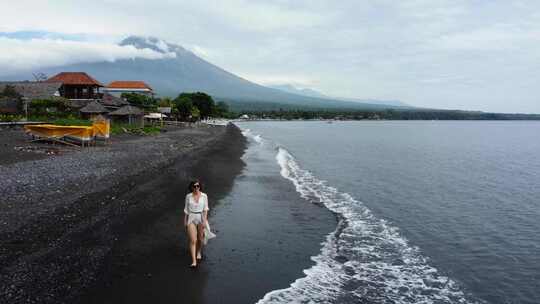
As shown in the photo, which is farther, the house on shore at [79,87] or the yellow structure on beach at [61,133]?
the house on shore at [79,87]

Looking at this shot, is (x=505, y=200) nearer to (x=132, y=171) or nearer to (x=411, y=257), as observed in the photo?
(x=411, y=257)

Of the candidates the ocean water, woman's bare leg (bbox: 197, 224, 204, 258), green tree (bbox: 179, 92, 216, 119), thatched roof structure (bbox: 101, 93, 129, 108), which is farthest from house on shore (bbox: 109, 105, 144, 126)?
green tree (bbox: 179, 92, 216, 119)

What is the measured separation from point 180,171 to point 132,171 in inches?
98.4

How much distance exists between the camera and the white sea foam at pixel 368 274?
753 centimetres

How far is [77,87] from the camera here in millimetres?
52188

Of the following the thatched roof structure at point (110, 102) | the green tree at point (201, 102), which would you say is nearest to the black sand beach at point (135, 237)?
the thatched roof structure at point (110, 102)

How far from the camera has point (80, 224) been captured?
9617mm

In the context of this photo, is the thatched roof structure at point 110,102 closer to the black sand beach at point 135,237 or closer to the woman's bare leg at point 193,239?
the black sand beach at point 135,237

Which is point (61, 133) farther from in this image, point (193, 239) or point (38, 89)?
point (38, 89)

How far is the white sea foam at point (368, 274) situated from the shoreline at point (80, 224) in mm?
2798

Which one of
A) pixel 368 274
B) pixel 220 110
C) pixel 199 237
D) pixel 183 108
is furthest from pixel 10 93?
pixel 220 110

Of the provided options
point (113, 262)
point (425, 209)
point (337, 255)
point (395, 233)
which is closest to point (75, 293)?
point (113, 262)

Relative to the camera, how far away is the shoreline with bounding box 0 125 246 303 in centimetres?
671

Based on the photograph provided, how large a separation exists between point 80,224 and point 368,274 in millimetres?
6666
